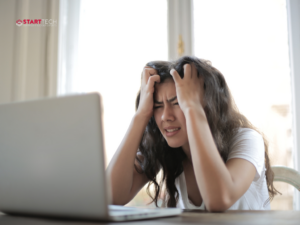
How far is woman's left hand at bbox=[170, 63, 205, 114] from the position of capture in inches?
42.9

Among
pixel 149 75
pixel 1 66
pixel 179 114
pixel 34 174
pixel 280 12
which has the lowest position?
pixel 34 174

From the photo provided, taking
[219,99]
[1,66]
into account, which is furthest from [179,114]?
[1,66]

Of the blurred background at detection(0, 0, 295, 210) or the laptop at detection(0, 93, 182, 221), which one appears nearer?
the laptop at detection(0, 93, 182, 221)

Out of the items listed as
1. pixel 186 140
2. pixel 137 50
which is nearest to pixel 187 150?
pixel 186 140

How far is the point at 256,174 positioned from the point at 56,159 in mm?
766

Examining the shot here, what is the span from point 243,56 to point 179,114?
1070 mm

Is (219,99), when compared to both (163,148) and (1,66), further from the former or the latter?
(1,66)

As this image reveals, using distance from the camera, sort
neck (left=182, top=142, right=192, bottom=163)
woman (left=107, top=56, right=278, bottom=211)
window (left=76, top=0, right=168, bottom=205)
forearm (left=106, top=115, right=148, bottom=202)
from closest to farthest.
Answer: woman (left=107, top=56, right=278, bottom=211) < forearm (left=106, top=115, right=148, bottom=202) < neck (left=182, top=142, right=192, bottom=163) < window (left=76, top=0, right=168, bottom=205)

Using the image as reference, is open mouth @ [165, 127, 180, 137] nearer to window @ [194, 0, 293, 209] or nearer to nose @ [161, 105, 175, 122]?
nose @ [161, 105, 175, 122]

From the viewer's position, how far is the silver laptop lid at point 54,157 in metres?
0.51

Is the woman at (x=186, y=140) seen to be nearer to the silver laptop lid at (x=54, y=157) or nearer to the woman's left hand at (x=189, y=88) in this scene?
the woman's left hand at (x=189, y=88)

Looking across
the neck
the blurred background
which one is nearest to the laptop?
the neck

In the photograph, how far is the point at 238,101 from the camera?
2.03m

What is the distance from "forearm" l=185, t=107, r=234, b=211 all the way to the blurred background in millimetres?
1093
